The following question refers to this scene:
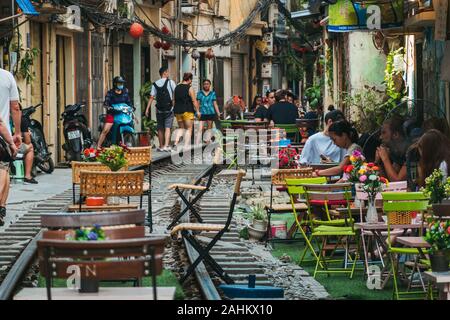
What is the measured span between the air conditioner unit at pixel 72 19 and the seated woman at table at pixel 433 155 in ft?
57.5

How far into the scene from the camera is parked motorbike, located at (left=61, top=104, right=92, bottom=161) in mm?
29578

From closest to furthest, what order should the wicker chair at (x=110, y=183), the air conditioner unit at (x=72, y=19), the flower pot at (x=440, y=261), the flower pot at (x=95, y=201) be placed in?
the flower pot at (x=440, y=261)
the wicker chair at (x=110, y=183)
the flower pot at (x=95, y=201)
the air conditioner unit at (x=72, y=19)

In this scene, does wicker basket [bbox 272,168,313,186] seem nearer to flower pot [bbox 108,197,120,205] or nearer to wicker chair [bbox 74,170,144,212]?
wicker chair [bbox 74,170,144,212]

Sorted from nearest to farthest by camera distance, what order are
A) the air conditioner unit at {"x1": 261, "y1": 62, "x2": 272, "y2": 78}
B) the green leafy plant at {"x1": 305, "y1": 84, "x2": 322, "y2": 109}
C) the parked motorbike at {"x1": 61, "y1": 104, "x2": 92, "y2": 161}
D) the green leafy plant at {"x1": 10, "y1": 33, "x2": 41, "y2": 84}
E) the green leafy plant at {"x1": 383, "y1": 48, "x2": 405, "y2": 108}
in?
the green leafy plant at {"x1": 383, "y1": 48, "x2": 405, "y2": 108}, the green leafy plant at {"x1": 10, "y1": 33, "x2": 41, "y2": 84}, the parked motorbike at {"x1": 61, "y1": 104, "x2": 92, "y2": 161}, the green leafy plant at {"x1": 305, "y1": 84, "x2": 322, "y2": 109}, the air conditioner unit at {"x1": 261, "y1": 62, "x2": 272, "y2": 78}

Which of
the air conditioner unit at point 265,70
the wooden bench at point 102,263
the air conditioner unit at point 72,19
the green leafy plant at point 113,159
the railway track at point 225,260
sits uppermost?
the air conditioner unit at point 265,70

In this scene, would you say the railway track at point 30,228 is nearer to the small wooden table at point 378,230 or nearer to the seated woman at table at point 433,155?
the small wooden table at point 378,230

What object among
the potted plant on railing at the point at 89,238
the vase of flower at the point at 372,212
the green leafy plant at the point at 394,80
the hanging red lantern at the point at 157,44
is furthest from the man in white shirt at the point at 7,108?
the hanging red lantern at the point at 157,44

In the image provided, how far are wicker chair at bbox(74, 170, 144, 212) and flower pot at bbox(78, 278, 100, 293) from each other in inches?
265

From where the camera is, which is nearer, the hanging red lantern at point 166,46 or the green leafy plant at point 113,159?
the green leafy plant at point 113,159

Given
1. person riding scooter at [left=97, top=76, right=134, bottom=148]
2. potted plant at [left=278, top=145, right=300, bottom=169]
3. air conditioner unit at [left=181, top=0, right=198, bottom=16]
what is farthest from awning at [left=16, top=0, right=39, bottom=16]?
air conditioner unit at [left=181, top=0, right=198, bottom=16]

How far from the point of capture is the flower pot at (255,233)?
18094mm

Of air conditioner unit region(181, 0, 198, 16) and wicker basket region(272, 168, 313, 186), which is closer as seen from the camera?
wicker basket region(272, 168, 313, 186)
